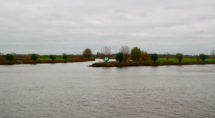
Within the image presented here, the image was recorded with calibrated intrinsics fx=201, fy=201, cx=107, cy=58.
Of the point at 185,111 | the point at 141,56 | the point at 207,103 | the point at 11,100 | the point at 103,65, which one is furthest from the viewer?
the point at 141,56

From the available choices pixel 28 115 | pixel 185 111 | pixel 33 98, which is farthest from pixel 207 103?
pixel 33 98

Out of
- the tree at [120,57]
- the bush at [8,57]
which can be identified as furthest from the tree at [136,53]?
the bush at [8,57]

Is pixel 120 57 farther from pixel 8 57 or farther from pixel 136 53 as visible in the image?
pixel 8 57

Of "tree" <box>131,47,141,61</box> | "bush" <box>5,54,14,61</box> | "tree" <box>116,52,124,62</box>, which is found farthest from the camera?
"tree" <box>131,47,141,61</box>

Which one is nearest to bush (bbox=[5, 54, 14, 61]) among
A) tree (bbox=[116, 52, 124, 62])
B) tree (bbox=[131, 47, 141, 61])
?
tree (bbox=[116, 52, 124, 62])

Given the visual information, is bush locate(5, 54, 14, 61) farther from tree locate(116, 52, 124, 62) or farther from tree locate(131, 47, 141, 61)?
tree locate(131, 47, 141, 61)

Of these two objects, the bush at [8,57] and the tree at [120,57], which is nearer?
the tree at [120,57]

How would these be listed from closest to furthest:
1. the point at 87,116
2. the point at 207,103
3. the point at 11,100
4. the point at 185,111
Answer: the point at 87,116 < the point at 185,111 < the point at 207,103 < the point at 11,100

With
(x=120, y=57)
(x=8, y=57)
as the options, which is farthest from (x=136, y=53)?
(x=8, y=57)

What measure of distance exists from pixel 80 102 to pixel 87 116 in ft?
19.1

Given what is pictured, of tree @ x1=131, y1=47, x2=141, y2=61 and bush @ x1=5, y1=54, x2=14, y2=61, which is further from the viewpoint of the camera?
tree @ x1=131, y1=47, x2=141, y2=61

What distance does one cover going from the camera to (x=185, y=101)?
2422 cm

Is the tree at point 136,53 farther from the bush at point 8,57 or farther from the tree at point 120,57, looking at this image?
the bush at point 8,57

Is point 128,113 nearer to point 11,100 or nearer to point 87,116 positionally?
point 87,116
